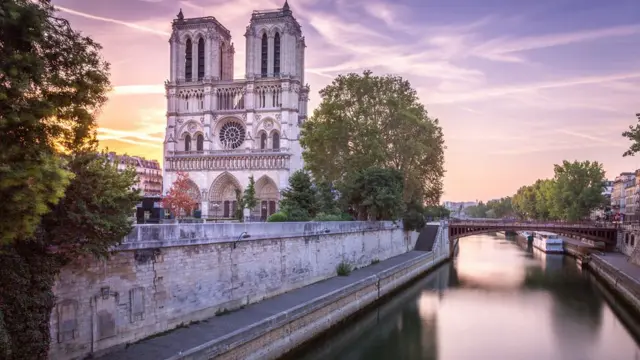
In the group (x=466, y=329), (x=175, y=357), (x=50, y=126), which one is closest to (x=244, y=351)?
(x=175, y=357)

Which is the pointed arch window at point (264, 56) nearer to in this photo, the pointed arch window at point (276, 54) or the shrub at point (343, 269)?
the pointed arch window at point (276, 54)

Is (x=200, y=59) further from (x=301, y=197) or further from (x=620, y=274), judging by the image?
(x=620, y=274)

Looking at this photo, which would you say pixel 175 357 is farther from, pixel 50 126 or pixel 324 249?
pixel 324 249

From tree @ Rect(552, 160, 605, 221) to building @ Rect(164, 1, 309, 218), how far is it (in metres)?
30.8

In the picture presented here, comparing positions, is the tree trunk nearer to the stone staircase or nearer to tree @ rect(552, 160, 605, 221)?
the stone staircase

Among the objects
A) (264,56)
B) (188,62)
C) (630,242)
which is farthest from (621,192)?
(188,62)

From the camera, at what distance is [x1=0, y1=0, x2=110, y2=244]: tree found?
25.7ft

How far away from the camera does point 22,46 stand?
8445 mm

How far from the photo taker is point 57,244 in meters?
10.3

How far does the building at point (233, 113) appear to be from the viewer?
5997cm

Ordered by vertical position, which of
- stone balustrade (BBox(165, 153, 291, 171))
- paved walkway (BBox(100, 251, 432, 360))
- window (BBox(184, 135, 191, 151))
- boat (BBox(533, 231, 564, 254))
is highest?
window (BBox(184, 135, 191, 151))

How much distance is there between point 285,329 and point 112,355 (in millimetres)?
5157

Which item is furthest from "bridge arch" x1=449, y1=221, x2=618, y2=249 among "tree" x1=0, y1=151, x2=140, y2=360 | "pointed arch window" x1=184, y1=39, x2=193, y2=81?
"tree" x1=0, y1=151, x2=140, y2=360

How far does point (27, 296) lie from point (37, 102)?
3855 mm
